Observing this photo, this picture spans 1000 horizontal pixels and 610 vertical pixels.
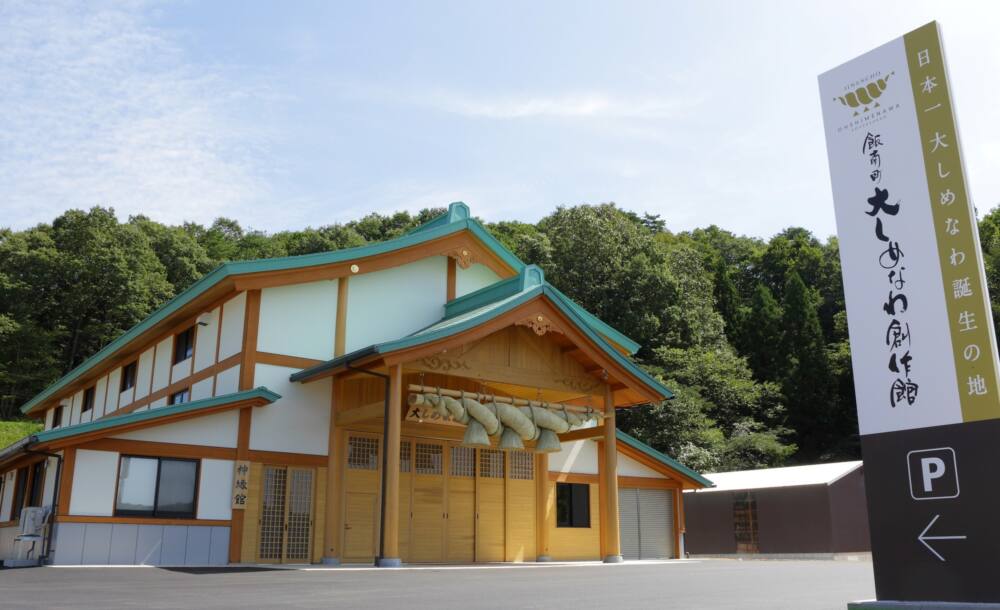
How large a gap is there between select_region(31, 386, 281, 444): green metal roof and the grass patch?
24.6m

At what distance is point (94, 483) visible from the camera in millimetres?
15266

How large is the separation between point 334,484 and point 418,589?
766 cm

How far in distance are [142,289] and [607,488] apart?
38.4m

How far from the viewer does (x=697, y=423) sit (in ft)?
121

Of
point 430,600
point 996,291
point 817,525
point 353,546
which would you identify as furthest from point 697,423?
point 430,600

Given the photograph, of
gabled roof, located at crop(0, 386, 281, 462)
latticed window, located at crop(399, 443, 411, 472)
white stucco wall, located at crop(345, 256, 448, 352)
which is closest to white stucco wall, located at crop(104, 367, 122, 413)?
gabled roof, located at crop(0, 386, 281, 462)

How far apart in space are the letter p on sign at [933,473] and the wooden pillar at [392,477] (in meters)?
9.72

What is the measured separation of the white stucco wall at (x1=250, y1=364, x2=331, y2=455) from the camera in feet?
56.3

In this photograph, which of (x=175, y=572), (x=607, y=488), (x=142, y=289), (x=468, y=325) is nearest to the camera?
(x=175, y=572)

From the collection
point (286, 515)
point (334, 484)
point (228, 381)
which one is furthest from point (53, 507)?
point (334, 484)

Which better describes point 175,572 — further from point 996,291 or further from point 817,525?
point 996,291

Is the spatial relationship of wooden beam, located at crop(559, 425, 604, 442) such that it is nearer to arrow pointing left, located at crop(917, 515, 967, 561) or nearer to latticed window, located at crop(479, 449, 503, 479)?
latticed window, located at crop(479, 449, 503, 479)

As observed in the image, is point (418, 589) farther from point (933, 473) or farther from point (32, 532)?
point (32, 532)

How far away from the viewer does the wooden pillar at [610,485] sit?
1825 cm
